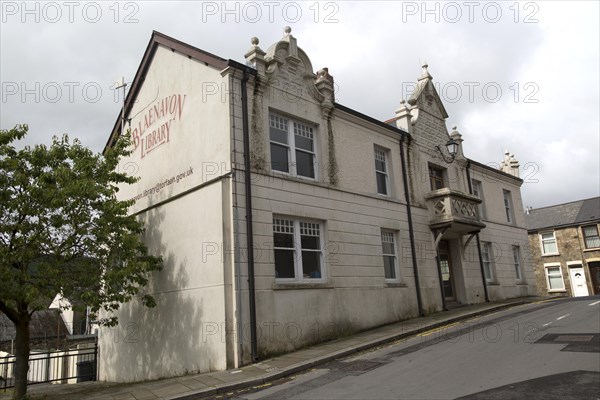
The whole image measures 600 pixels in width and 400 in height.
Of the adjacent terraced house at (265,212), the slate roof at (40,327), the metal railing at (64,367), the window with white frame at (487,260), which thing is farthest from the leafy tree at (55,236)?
the slate roof at (40,327)

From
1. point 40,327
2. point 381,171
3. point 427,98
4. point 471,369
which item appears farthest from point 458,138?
point 40,327

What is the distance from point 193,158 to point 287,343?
566cm

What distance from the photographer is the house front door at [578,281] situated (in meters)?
35.9

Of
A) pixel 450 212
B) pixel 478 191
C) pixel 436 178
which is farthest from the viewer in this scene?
pixel 478 191

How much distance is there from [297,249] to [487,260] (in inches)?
509

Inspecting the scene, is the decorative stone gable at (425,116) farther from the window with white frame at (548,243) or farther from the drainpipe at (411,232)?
the window with white frame at (548,243)

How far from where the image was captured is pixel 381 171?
1695 cm

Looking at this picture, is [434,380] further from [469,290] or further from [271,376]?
[469,290]

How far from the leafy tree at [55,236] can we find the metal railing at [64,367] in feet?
10.9

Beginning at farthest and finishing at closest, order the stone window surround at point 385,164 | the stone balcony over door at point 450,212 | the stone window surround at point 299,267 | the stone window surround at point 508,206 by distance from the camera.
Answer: the stone window surround at point 508,206
the stone balcony over door at point 450,212
the stone window surround at point 385,164
the stone window surround at point 299,267

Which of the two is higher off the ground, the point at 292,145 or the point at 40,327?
the point at 292,145

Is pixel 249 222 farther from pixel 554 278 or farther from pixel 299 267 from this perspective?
pixel 554 278

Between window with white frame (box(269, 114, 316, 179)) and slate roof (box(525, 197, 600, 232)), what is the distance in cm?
3045

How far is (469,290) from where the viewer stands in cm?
1962
